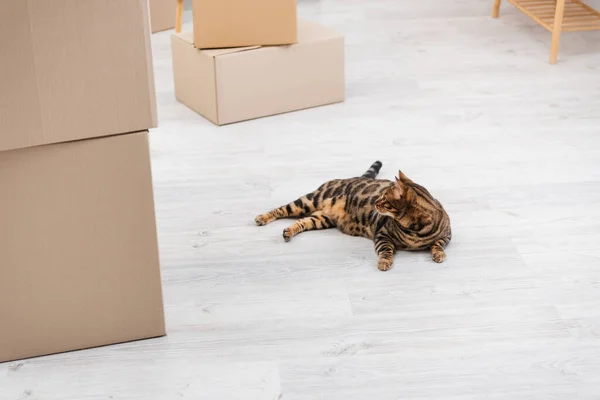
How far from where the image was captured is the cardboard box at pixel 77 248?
1.86 m

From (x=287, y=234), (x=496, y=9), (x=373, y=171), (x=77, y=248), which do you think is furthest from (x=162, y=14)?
(x=77, y=248)

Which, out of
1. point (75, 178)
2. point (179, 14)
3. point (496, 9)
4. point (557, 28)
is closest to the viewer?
point (75, 178)

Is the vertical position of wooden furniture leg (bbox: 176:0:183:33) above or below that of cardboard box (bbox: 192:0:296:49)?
below

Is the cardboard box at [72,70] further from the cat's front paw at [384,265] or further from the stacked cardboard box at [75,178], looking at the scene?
the cat's front paw at [384,265]

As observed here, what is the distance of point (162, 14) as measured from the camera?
418 cm

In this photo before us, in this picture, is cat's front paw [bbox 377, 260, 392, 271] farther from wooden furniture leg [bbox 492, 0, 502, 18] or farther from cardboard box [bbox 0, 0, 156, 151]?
wooden furniture leg [bbox 492, 0, 502, 18]

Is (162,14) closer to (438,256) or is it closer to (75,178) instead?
(438,256)

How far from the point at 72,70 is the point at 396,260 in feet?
3.30

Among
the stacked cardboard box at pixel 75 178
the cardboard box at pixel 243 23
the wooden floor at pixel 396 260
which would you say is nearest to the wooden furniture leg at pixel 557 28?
the wooden floor at pixel 396 260

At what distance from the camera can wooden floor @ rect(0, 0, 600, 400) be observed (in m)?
1.98

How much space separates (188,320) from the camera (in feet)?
7.15

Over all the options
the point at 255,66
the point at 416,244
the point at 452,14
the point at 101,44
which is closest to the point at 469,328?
the point at 416,244

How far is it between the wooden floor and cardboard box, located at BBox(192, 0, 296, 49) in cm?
28

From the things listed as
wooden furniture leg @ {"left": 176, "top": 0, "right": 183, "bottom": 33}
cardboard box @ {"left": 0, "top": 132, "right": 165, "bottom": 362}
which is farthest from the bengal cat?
wooden furniture leg @ {"left": 176, "top": 0, "right": 183, "bottom": 33}
